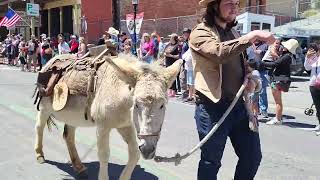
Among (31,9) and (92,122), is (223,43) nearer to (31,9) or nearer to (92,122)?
(92,122)

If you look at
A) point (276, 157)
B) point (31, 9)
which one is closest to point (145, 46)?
point (276, 157)

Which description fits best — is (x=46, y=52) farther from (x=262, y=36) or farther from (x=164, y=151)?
(x=262, y=36)

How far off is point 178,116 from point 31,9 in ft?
79.9

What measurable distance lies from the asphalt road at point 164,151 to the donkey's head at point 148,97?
7.47 feet

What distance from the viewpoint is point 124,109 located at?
477 cm

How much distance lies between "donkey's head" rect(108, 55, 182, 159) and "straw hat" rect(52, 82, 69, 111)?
5.43 ft

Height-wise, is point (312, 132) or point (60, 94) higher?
point (60, 94)

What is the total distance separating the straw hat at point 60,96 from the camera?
5680 mm

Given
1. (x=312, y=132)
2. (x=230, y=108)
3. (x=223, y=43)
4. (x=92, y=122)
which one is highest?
(x=223, y=43)

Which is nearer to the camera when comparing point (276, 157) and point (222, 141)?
point (222, 141)

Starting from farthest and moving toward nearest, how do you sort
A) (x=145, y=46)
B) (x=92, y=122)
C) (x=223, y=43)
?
(x=145, y=46), (x=92, y=122), (x=223, y=43)

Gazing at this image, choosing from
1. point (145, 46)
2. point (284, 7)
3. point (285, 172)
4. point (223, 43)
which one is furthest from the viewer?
point (284, 7)

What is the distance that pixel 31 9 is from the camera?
33.2 metres

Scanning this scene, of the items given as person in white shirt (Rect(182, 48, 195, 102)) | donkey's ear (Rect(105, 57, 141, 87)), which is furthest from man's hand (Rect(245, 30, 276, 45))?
person in white shirt (Rect(182, 48, 195, 102))
